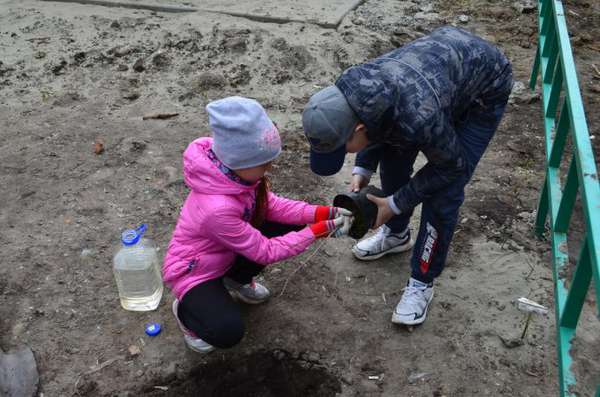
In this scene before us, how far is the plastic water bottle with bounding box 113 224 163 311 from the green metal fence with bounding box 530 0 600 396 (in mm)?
1830

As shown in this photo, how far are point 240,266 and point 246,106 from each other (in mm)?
869

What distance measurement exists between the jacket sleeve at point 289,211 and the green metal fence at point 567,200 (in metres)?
1.08

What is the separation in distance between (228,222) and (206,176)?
20 centimetres

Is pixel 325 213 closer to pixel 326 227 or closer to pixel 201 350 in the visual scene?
pixel 326 227

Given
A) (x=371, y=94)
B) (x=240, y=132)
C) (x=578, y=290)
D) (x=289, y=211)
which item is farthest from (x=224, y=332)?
(x=578, y=290)

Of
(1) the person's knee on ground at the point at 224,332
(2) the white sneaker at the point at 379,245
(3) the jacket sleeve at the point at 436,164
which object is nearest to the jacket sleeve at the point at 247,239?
(1) the person's knee on ground at the point at 224,332

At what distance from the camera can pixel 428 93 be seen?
2.18m

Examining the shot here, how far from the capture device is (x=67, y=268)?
10.6 feet

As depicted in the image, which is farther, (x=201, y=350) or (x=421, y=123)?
(x=201, y=350)

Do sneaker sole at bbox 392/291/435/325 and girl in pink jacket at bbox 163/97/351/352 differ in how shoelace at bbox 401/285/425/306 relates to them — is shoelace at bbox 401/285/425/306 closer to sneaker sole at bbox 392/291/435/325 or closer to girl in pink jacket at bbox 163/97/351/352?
sneaker sole at bbox 392/291/435/325

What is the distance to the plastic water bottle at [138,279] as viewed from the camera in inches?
118

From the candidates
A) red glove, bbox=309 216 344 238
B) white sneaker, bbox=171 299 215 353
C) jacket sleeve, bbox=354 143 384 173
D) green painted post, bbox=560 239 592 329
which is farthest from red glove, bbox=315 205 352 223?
green painted post, bbox=560 239 592 329

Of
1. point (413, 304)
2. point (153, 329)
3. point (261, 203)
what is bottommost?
point (153, 329)

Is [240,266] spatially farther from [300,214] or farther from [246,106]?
[246,106]
